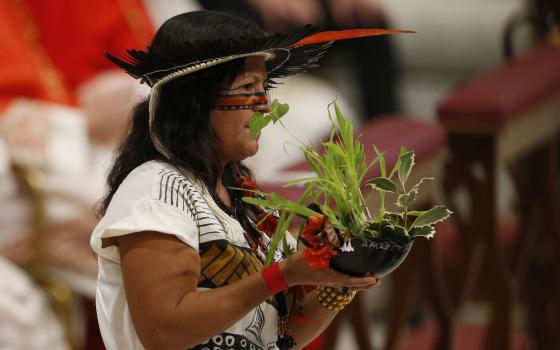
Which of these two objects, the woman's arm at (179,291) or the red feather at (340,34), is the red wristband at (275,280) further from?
the red feather at (340,34)

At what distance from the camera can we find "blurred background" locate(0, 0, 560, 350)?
9.02ft

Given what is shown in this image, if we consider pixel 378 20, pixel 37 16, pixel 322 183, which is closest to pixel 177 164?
pixel 322 183

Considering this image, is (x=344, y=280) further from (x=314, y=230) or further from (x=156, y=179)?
(x=156, y=179)

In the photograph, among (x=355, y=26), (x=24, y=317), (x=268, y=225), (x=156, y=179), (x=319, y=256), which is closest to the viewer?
(x=319, y=256)

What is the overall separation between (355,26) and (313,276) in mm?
3361

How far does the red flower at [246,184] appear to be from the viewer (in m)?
1.53

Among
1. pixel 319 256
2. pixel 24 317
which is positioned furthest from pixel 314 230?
pixel 24 317

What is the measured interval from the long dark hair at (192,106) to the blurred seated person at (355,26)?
2.65 m

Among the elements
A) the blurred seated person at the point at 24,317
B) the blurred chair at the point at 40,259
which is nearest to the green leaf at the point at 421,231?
the blurred seated person at the point at 24,317

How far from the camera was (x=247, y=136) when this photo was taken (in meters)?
1.48

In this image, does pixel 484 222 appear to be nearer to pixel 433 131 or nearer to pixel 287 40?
pixel 433 131

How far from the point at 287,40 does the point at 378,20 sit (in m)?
3.16

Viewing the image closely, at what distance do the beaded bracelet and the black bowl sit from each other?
11 centimetres

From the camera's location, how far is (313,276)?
1.34m
